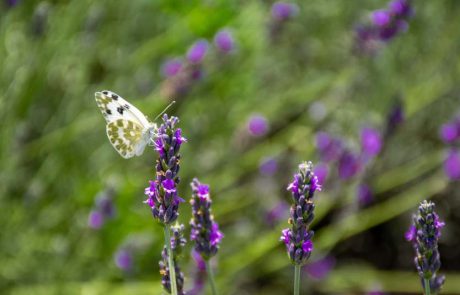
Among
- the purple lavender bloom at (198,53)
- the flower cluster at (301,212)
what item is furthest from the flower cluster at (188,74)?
the flower cluster at (301,212)

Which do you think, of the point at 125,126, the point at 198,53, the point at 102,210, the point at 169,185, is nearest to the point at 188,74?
the point at 198,53

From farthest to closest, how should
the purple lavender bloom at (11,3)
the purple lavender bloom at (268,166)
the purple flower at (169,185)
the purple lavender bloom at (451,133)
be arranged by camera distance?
1. the purple lavender bloom at (268,166)
2. the purple lavender bloom at (451,133)
3. the purple lavender bloom at (11,3)
4. the purple flower at (169,185)

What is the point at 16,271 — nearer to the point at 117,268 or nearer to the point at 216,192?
the point at 117,268

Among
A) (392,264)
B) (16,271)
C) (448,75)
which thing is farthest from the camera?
(392,264)

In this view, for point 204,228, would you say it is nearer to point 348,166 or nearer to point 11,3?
point 11,3

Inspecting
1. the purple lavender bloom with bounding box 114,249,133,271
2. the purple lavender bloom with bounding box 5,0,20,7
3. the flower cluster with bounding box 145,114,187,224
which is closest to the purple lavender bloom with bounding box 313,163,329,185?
Answer: the purple lavender bloom with bounding box 114,249,133,271

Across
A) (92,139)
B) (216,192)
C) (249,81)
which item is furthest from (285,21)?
(92,139)

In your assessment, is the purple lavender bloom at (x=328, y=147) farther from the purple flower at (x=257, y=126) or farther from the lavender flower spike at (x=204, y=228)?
the lavender flower spike at (x=204, y=228)
